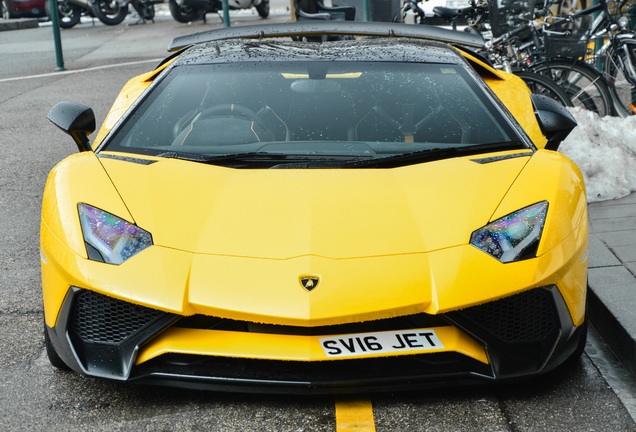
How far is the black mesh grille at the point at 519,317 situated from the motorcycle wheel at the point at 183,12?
2253 cm

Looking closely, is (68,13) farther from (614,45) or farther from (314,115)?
(314,115)

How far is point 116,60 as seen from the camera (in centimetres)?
1766

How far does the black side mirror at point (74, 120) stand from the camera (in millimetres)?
4762

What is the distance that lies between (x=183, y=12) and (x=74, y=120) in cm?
2137

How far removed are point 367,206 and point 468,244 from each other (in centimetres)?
41

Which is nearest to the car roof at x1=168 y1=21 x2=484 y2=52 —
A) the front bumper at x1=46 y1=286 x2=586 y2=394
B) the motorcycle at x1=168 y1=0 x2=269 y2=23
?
the front bumper at x1=46 y1=286 x2=586 y2=394

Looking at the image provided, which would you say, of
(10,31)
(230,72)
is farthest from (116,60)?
(230,72)

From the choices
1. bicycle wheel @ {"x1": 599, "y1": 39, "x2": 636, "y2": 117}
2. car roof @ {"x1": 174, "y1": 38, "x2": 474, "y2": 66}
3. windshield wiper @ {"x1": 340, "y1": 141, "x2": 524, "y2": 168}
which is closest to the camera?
windshield wiper @ {"x1": 340, "y1": 141, "x2": 524, "y2": 168}

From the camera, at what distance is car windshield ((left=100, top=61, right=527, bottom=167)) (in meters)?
4.50

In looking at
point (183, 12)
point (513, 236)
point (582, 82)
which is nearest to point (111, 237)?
point (513, 236)

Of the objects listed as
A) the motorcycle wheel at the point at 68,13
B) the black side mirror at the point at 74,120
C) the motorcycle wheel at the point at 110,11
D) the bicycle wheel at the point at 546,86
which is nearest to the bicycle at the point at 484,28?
the bicycle wheel at the point at 546,86

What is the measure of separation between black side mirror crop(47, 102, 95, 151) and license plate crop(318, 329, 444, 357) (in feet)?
5.88

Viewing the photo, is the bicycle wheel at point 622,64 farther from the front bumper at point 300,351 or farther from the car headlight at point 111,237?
the car headlight at point 111,237

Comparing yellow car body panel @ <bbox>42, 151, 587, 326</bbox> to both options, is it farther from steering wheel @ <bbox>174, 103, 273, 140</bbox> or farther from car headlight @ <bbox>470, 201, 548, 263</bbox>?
steering wheel @ <bbox>174, 103, 273, 140</bbox>
